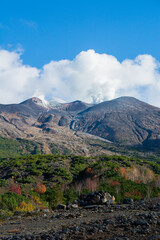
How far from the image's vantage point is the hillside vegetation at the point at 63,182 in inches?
722

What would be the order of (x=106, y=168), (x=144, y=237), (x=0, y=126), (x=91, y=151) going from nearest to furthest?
(x=144, y=237) < (x=106, y=168) < (x=91, y=151) < (x=0, y=126)

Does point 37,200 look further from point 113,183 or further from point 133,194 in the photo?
point 133,194

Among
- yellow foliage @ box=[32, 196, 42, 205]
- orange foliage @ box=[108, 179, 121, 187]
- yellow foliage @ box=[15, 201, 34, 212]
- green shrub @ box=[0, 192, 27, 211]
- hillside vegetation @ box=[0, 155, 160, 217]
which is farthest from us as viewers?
orange foliage @ box=[108, 179, 121, 187]

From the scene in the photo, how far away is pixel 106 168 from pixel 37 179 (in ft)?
34.8

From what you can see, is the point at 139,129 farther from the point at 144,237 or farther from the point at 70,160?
the point at 144,237

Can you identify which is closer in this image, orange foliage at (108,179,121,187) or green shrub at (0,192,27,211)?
green shrub at (0,192,27,211)

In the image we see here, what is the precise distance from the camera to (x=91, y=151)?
11294 cm

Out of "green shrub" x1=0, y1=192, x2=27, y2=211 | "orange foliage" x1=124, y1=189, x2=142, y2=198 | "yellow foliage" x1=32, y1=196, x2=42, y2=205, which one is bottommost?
"yellow foliage" x1=32, y1=196, x2=42, y2=205

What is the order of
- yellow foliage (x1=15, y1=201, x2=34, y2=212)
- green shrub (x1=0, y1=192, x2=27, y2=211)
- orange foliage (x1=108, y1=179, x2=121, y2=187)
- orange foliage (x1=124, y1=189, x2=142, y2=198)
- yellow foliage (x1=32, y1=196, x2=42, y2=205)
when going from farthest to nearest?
orange foliage (x1=108, y1=179, x2=121, y2=187)
orange foliage (x1=124, y1=189, x2=142, y2=198)
yellow foliage (x1=32, y1=196, x2=42, y2=205)
yellow foliage (x1=15, y1=201, x2=34, y2=212)
green shrub (x1=0, y1=192, x2=27, y2=211)

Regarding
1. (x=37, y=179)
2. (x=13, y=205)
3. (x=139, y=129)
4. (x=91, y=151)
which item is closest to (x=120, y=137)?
(x=139, y=129)

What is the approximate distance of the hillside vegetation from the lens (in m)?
18.3

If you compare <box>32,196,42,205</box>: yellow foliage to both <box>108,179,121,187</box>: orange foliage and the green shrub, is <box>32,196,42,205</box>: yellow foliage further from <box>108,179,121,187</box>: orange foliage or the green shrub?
<box>108,179,121,187</box>: orange foliage

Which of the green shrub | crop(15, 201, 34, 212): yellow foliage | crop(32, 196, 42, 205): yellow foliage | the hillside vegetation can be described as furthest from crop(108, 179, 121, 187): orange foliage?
the green shrub

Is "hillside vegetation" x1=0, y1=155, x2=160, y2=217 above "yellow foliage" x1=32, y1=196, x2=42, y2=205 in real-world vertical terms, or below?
above
